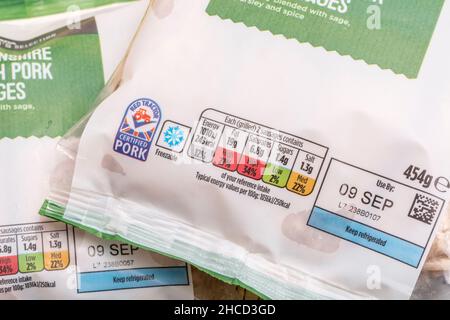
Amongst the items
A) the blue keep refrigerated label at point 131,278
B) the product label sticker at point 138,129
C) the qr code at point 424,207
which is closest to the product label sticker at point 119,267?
the blue keep refrigerated label at point 131,278

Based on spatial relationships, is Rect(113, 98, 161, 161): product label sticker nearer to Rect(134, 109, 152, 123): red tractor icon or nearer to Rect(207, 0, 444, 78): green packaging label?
Rect(134, 109, 152, 123): red tractor icon

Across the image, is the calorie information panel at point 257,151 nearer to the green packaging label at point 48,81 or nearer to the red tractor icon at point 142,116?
the red tractor icon at point 142,116

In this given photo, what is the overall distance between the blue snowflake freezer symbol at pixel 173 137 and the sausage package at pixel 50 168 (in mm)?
171

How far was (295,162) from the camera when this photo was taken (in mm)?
755

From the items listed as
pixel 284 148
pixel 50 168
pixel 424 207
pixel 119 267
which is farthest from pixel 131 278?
pixel 424 207

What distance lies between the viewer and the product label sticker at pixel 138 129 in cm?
78

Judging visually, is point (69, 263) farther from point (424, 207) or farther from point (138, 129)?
point (424, 207)

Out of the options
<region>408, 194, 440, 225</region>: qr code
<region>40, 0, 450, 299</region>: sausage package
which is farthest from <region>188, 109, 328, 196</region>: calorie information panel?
<region>408, 194, 440, 225</region>: qr code

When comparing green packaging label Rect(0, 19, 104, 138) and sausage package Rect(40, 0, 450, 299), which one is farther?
green packaging label Rect(0, 19, 104, 138)

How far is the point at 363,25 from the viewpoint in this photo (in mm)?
765

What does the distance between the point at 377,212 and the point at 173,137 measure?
30 cm

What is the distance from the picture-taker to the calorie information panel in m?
0.75
